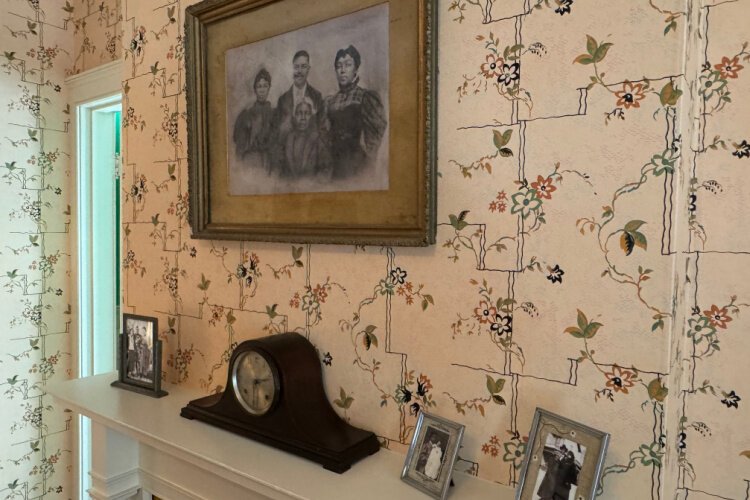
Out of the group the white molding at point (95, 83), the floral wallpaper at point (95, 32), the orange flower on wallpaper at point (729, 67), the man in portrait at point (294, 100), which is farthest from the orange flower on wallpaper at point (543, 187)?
the floral wallpaper at point (95, 32)

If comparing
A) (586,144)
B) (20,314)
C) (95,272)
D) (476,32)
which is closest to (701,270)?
(586,144)

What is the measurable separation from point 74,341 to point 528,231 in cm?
195

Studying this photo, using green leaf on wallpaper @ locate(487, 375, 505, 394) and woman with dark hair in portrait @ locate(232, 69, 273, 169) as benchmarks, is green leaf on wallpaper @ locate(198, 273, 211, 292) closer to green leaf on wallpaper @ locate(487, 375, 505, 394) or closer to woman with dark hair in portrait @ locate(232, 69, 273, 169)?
woman with dark hair in portrait @ locate(232, 69, 273, 169)

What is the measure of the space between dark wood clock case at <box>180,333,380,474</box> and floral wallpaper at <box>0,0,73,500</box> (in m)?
1.26

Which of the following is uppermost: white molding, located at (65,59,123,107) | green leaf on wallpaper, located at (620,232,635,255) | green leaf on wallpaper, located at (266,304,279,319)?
white molding, located at (65,59,123,107)

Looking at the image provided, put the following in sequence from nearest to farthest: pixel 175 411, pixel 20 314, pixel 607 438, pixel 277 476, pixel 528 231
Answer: pixel 607 438
pixel 528 231
pixel 277 476
pixel 175 411
pixel 20 314

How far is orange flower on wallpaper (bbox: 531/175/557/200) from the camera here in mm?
899

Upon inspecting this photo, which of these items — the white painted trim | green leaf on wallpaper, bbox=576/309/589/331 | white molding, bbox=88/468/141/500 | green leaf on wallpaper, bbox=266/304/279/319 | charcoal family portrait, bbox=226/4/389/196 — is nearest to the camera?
green leaf on wallpaper, bbox=576/309/589/331

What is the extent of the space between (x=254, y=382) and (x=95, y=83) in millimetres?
1428

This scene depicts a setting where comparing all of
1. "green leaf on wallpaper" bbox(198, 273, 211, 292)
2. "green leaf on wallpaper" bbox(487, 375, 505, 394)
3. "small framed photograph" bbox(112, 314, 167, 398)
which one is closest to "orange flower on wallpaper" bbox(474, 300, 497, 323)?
"green leaf on wallpaper" bbox(487, 375, 505, 394)

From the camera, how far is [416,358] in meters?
1.07

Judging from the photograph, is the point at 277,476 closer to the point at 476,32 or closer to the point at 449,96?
the point at 449,96

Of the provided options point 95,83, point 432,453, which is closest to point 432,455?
point 432,453

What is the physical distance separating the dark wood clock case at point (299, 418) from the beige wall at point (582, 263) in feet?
0.15
